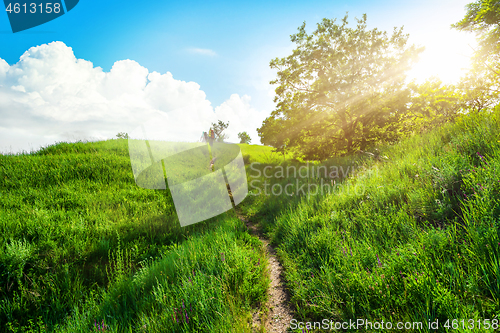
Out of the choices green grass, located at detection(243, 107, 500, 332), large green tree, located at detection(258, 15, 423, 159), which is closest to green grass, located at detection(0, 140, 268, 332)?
green grass, located at detection(243, 107, 500, 332)

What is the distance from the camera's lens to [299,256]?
4137mm

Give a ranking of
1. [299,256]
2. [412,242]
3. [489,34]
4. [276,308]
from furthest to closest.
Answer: [489,34]
[299,256]
[276,308]
[412,242]

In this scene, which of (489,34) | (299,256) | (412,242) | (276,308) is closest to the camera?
(412,242)

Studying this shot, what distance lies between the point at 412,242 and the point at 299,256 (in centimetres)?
206

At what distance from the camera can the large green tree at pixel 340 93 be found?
1184 cm

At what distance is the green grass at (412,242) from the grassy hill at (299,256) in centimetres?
2

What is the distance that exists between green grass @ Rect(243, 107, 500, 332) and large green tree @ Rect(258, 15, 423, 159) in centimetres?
726

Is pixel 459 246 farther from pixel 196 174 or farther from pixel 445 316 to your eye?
pixel 196 174

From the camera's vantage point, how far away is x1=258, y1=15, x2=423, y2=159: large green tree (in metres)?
11.8

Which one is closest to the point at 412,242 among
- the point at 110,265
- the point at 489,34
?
the point at 110,265

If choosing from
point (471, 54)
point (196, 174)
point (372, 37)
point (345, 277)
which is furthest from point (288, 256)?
point (372, 37)

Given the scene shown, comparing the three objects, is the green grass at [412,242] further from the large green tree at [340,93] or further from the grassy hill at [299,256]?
the large green tree at [340,93]

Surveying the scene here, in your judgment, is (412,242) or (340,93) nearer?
(412,242)

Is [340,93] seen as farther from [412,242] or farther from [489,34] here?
[412,242]
